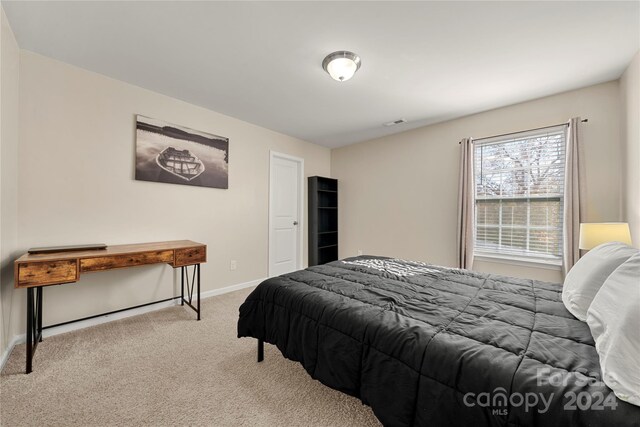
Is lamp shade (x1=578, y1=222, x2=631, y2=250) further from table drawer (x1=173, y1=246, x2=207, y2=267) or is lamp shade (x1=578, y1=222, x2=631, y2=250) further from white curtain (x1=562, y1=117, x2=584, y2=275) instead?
table drawer (x1=173, y1=246, x2=207, y2=267)

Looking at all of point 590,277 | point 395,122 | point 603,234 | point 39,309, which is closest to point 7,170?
point 39,309

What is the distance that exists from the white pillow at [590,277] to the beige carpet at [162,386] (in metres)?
1.19

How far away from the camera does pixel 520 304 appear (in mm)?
1447

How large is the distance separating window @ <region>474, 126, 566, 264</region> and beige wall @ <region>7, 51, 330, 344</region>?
3.43 metres

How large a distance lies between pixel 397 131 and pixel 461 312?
338cm

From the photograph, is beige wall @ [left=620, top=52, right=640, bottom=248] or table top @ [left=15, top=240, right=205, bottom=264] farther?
beige wall @ [left=620, top=52, right=640, bottom=248]

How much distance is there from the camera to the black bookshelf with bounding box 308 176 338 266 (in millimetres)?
4699

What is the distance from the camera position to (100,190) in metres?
2.53

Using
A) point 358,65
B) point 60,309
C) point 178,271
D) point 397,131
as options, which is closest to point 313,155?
point 397,131

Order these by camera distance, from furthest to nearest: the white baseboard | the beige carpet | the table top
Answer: the white baseboard, the table top, the beige carpet

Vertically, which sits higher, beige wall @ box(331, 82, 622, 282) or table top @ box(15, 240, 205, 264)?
beige wall @ box(331, 82, 622, 282)

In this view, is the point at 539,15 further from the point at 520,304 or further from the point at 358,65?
the point at 520,304

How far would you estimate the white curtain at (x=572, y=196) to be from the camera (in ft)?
8.61

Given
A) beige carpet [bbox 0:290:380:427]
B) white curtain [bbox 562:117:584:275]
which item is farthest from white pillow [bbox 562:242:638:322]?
white curtain [bbox 562:117:584:275]
